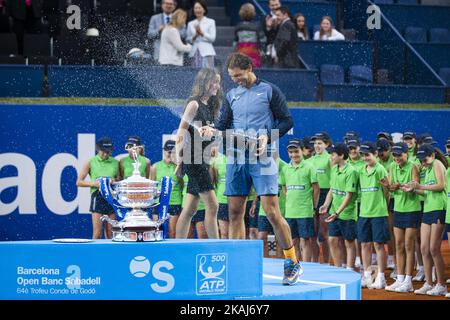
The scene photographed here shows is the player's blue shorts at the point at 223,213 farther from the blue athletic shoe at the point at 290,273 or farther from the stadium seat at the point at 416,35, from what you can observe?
the stadium seat at the point at 416,35

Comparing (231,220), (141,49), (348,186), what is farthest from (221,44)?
(231,220)

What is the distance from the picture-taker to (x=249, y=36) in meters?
16.5

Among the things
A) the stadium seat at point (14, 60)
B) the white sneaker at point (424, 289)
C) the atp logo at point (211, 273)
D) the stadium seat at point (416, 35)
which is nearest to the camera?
the atp logo at point (211, 273)

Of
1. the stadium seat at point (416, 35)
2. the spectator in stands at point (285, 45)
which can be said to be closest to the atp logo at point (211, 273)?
the spectator in stands at point (285, 45)

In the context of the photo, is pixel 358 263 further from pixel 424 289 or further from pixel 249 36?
pixel 249 36

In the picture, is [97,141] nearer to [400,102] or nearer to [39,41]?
[39,41]

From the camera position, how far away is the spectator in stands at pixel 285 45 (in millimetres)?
16469

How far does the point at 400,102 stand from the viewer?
16953 millimetres

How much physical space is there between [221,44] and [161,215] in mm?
9641

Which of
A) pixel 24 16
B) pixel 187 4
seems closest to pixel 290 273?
pixel 24 16

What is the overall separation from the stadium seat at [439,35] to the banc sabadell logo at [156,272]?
13.0 meters

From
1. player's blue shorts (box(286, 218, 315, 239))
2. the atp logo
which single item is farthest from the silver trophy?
player's blue shorts (box(286, 218, 315, 239))

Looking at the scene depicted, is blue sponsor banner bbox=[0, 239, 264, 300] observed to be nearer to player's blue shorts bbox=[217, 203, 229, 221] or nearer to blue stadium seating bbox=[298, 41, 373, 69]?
player's blue shorts bbox=[217, 203, 229, 221]

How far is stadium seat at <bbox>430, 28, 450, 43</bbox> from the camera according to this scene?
65.1 ft
